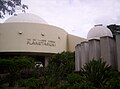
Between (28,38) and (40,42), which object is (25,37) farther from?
(40,42)

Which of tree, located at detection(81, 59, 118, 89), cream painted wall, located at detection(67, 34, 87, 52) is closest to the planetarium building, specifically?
cream painted wall, located at detection(67, 34, 87, 52)

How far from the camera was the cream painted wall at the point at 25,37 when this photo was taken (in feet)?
117

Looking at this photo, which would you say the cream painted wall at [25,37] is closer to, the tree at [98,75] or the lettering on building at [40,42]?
the lettering on building at [40,42]

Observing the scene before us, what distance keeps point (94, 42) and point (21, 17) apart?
22966mm

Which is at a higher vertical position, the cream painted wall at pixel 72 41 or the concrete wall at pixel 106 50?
the cream painted wall at pixel 72 41

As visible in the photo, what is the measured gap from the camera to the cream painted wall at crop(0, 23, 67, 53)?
3559 cm

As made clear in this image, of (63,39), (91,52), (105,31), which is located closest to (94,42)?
(91,52)

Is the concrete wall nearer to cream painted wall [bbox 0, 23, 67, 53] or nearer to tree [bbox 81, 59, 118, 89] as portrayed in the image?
tree [bbox 81, 59, 118, 89]

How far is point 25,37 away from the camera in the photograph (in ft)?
118

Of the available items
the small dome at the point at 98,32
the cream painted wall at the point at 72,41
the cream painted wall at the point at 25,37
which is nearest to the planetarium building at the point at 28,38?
the cream painted wall at the point at 25,37

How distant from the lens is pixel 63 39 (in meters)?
40.2

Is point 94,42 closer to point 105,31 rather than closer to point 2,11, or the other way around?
point 2,11

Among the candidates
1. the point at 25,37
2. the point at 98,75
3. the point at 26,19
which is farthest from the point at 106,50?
the point at 26,19

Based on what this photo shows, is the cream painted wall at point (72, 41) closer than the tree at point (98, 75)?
No
